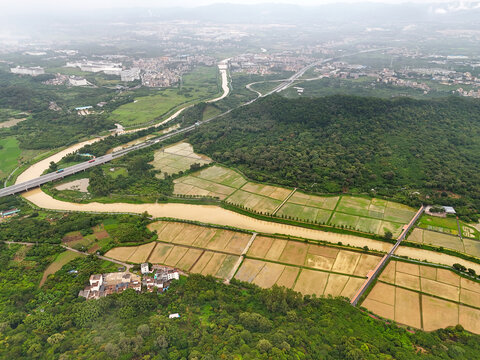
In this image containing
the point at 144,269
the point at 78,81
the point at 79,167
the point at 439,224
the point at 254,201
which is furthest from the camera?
the point at 78,81

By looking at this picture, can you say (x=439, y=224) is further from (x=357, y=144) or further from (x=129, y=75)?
(x=129, y=75)

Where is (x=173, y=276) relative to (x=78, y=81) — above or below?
below

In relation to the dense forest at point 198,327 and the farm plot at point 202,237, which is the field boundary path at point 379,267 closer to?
the dense forest at point 198,327

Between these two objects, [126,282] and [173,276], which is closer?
[126,282]

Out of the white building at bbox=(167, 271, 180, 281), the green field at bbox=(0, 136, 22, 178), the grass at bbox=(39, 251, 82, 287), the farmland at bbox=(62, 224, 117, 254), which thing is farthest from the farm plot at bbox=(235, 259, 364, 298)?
the green field at bbox=(0, 136, 22, 178)

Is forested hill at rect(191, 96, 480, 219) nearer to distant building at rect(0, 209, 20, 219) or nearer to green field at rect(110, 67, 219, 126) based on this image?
green field at rect(110, 67, 219, 126)

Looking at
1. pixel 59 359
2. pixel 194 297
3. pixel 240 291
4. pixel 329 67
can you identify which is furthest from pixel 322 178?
pixel 329 67

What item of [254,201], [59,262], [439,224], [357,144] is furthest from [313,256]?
[357,144]
